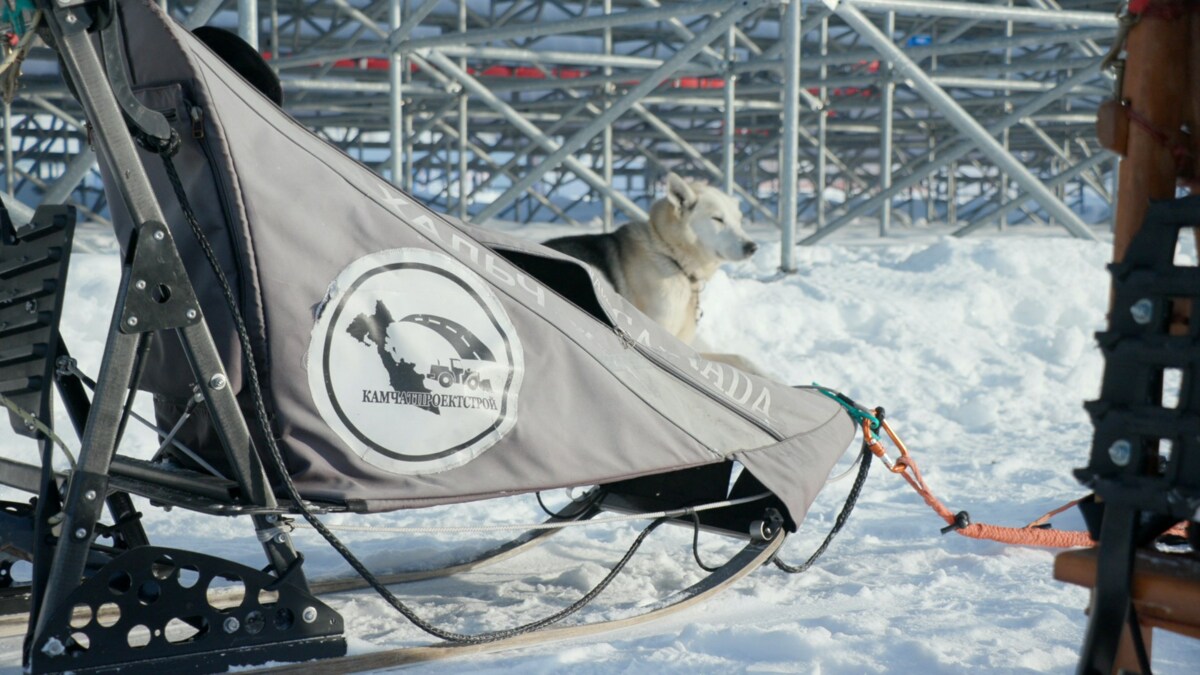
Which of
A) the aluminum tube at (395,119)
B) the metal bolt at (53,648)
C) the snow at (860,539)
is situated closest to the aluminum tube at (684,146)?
the aluminum tube at (395,119)

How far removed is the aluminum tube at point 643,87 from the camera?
6316 mm

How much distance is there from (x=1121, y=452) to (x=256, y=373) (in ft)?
4.00

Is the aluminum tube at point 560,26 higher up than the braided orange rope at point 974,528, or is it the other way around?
the aluminum tube at point 560,26

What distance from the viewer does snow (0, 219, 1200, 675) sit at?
6.63 ft

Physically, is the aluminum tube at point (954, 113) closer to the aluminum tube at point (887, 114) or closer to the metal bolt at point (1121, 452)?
the aluminum tube at point (887, 114)

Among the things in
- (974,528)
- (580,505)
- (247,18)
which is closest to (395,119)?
(247,18)

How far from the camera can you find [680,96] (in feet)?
40.9

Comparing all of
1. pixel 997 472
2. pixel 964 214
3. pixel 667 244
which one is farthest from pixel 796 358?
pixel 964 214

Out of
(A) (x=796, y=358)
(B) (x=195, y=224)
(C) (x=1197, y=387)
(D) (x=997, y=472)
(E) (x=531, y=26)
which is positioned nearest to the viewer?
(C) (x=1197, y=387)

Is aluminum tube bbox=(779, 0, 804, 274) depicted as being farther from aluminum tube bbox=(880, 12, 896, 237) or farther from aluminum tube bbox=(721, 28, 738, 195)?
aluminum tube bbox=(880, 12, 896, 237)

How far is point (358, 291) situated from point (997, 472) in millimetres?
2581

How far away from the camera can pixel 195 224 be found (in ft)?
5.63

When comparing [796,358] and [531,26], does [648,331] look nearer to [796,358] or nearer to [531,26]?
[796,358]

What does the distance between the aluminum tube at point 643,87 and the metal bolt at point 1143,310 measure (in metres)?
5.28
